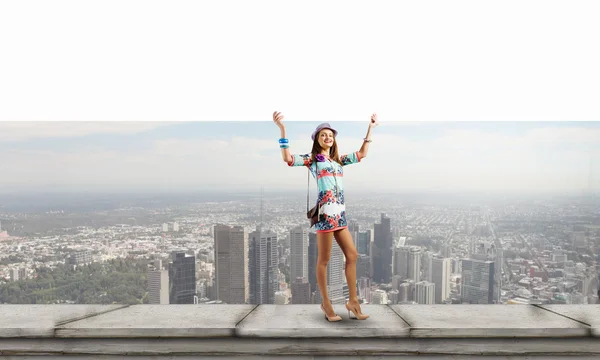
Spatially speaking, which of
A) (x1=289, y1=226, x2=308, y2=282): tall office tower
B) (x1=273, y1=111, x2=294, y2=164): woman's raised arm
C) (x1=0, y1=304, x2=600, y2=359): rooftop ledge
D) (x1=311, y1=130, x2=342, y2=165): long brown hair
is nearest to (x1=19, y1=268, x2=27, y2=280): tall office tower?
(x1=0, y1=304, x2=600, y2=359): rooftop ledge

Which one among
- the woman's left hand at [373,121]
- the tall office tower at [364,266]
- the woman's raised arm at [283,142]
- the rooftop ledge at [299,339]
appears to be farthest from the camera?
the tall office tower at [364,266]

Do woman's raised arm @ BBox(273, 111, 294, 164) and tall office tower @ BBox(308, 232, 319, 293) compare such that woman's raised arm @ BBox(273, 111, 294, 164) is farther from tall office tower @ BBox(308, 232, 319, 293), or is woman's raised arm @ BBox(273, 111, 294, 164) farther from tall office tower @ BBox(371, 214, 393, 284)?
tall office tower @ BBox(371, 214, 393, 284)

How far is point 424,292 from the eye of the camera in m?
3.38

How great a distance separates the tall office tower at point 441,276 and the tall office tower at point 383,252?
14.5 inches

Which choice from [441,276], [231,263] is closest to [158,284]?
[231,263]

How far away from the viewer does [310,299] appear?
3250 mm

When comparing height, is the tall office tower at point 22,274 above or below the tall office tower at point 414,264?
below

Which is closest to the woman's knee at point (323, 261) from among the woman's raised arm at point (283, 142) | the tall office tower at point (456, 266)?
the woman's raised arm at point (283, 142)

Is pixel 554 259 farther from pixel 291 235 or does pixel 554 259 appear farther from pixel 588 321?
pixel 291 235

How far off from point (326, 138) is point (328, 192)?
34 cm

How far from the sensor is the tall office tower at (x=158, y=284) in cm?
340

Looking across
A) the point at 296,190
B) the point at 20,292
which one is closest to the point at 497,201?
the point at 296,190

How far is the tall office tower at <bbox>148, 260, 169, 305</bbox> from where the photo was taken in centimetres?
340
